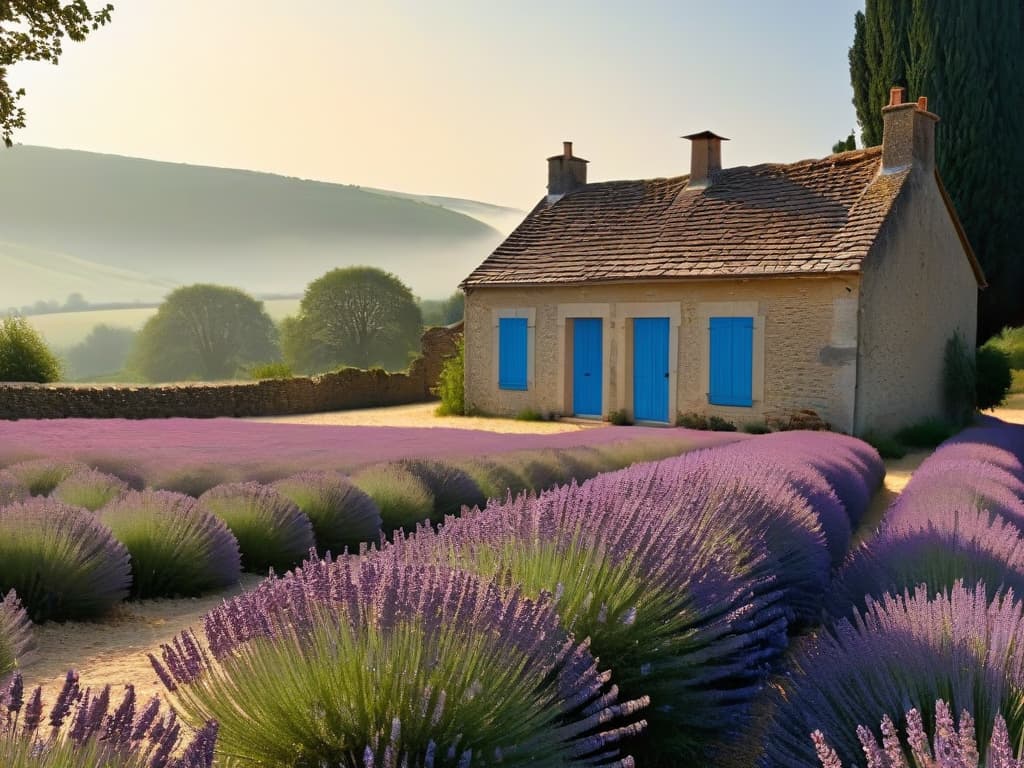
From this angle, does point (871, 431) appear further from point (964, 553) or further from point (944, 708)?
point (944, 708)

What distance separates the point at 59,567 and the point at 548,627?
2.93m

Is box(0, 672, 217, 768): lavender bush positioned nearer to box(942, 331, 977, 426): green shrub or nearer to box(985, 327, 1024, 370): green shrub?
box(942, 331, 977, 426): green shrub

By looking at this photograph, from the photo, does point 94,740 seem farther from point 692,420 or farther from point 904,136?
point 904,136

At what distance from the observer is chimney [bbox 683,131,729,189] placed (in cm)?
1719

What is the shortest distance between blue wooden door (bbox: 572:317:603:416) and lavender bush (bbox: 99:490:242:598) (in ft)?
37.6

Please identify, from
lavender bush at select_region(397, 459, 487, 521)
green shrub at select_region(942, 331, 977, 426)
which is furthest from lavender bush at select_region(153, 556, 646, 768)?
green shrub at select_region(942, 331, 977, 426)

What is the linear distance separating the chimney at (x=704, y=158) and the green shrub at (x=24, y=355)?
13.3 metres

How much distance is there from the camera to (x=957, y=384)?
16.7 m

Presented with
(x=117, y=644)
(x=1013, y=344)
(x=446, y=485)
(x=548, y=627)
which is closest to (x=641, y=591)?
(x=548, y=627)

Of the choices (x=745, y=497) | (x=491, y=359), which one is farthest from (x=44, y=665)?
(x=491, y=359)

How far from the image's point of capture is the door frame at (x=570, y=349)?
625 inches

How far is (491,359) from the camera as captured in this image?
17359 mm

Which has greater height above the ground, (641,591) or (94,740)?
(94,740)

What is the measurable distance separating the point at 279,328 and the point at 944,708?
5307cm
